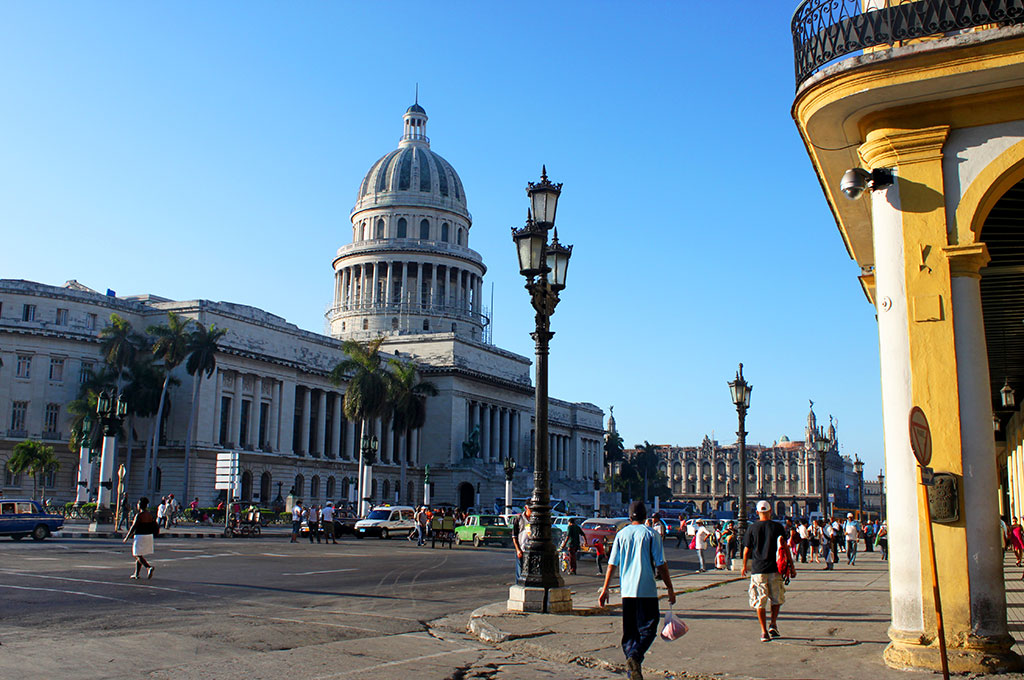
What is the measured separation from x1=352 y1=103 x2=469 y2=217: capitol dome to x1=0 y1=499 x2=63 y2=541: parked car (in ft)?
245

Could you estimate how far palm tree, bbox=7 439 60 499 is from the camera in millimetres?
54719

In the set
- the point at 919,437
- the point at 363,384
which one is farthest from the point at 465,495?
the point at 919,437

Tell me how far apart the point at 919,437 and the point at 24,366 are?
64669 mm

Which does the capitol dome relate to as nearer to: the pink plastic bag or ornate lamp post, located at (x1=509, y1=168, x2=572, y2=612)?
ornate lamp post, located at (x1=509, y1=168, x2=572, y2=612)

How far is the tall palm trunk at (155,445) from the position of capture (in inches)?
2400

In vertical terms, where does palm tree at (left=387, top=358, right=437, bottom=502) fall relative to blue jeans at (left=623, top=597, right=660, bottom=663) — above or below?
above

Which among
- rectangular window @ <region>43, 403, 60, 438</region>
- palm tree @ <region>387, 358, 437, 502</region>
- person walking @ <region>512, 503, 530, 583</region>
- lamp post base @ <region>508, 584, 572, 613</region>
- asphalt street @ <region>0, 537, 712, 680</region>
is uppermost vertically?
palm tree @ <region>387, 358, 437, 502</region>

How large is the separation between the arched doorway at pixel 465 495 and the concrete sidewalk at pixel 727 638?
7379cm

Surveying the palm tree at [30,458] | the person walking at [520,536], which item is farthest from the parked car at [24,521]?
the person walking at [520,536]

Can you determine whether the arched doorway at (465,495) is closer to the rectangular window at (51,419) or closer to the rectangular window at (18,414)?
the rectangular window at (51,419)

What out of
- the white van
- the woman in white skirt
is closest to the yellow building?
the woman in white skirt

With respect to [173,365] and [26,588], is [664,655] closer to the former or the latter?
[26,588]

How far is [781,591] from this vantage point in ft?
39.6

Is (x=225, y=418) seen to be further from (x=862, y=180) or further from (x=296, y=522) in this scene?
(x=862, y=180)
